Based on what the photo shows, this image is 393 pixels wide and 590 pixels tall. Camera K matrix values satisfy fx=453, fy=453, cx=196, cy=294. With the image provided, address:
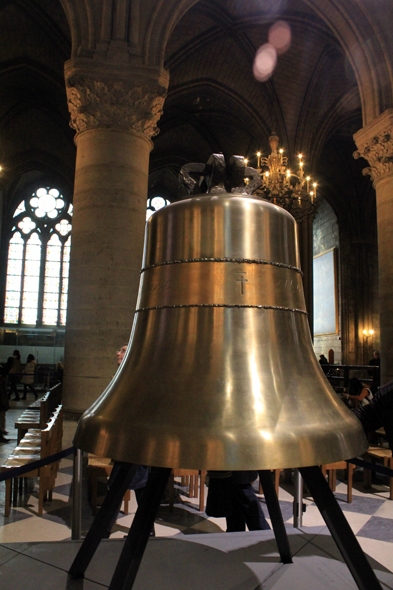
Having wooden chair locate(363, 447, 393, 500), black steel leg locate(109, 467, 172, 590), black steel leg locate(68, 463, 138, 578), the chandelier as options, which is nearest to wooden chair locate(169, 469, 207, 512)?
wooden chair locate(363, 447, 393, 500)

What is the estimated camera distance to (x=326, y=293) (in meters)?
21.8

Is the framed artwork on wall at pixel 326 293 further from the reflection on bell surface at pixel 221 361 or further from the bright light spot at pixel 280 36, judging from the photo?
the reflection on bell surface at pixel 221 361

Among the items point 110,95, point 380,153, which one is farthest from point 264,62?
point 110,95

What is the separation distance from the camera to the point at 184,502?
439 centimetres

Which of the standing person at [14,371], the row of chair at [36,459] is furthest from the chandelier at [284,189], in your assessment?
the standing person at [14,371]

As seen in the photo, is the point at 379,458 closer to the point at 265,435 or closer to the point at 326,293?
the point at 265,435

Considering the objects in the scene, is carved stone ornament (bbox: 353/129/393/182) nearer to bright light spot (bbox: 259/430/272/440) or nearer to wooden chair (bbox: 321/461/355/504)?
wooden chair (bbox: 321/461/355/504)

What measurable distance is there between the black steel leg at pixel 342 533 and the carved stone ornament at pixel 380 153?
27.2 feet

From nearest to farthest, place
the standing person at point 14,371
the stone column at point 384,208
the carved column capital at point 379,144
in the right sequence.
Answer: the stone column at point 384,208
the carved column capital at point 379,144
the standing person at point 14,371

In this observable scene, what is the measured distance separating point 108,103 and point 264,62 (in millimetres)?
8499

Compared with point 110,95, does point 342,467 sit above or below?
below

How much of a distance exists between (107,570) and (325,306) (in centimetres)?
2146

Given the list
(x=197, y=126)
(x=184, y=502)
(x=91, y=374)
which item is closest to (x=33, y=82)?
(x=197, y=126)

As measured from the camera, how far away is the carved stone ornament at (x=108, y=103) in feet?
20.8
